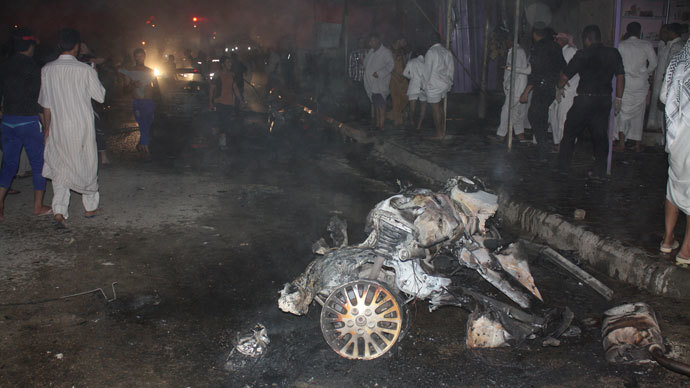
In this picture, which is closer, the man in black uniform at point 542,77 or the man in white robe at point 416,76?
the man in black uniform at point 542,77

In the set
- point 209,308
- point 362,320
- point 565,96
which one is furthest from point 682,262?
point 565,96

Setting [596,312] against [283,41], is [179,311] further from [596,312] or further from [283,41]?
[283,41]

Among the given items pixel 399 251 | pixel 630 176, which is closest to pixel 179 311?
pixel 399 251

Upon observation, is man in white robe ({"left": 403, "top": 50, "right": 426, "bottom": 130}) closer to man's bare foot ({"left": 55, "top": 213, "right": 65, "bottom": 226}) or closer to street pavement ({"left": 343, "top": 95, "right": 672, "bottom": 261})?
street pavement ({"left": 343, "top": 95, "right": 672, "bottom": 261})

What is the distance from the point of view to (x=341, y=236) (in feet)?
12.7

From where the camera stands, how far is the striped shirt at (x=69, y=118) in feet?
16.9

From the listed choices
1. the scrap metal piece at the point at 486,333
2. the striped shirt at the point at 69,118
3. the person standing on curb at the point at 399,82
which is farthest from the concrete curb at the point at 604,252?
the person standing on curb at the point at 399,82

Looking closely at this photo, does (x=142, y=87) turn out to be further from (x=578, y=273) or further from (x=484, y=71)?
(x=484, y=71)

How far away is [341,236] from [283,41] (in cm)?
2429

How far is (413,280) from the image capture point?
3.29 m

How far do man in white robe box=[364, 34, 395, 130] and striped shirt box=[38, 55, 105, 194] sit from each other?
7016mm

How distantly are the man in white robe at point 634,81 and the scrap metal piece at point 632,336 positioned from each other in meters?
6.27

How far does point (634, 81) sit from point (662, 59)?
2.81 feet

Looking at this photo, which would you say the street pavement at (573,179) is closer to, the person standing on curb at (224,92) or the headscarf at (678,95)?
the headscarf at (678,95)
